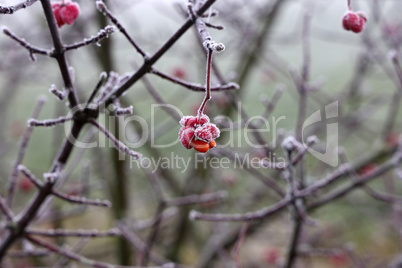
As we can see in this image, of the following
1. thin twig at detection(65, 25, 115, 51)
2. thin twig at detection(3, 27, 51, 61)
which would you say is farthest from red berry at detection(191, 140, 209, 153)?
thin twig at detection(3, 27, 51, 61)

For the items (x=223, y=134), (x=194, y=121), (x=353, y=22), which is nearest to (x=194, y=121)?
(x=194, y=121)

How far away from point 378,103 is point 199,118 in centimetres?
257

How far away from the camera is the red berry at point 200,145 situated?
31.4 inches

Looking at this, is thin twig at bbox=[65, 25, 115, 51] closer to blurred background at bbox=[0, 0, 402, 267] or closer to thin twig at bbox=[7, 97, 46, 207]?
blurred background at bbox=[0, 0, 402, 267]

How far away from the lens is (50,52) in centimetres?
90

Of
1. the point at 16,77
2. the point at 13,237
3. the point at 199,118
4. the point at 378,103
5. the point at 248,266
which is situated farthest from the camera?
the point at 248,266

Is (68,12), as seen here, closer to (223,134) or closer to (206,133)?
(206,133)

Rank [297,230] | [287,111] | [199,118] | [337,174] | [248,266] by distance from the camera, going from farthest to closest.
A: [287,111], [248,266], [297,230], [337,174], [199,118]

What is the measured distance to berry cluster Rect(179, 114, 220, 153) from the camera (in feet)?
2.60

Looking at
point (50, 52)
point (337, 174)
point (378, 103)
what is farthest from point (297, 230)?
point (378, 103)

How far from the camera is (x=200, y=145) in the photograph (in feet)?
2.63

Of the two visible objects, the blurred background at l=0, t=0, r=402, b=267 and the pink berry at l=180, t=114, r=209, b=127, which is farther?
the blurred background at l=0, t=0, r=402, b=267

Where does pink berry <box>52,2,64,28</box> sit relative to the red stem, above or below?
above

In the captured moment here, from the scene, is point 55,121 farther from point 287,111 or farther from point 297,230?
point 287,111
